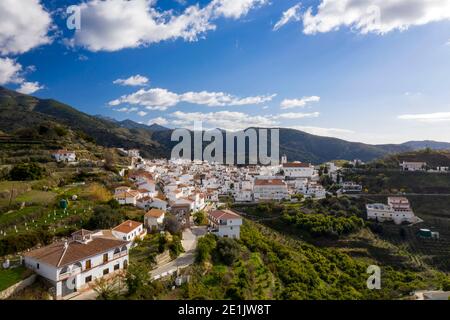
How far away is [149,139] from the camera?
428 feet

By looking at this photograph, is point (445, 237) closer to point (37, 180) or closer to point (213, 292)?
point (213, 292)

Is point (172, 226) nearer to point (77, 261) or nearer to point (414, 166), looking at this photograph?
point (77, 261)

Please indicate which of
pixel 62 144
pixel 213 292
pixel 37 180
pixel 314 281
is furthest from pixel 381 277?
pixel 62 144

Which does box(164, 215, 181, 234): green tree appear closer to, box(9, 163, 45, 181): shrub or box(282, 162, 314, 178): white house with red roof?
box(9, 163, 45, 181): shrub

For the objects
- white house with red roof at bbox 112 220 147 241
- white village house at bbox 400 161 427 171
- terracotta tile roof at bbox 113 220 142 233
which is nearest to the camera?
white house with red roof at bbox 112 220 147 241

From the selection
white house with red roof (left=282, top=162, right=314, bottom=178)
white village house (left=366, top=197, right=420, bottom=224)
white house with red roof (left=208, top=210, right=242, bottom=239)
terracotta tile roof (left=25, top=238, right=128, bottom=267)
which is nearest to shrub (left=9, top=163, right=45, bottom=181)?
terracotta tile roof (left=25, top=238, right=128, bottom=267)

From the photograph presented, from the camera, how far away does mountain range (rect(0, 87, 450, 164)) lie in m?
91.6

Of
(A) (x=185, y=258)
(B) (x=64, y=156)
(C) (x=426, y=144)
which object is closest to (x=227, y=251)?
(A) (x=185, y=258)

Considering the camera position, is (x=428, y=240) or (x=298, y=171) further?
(x=298, y=171)

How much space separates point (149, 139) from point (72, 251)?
121192 millimetres

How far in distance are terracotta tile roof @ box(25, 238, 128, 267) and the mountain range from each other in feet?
239

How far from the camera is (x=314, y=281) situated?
18406 mm

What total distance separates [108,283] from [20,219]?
8672 mm

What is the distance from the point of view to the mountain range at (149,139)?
9164cm
